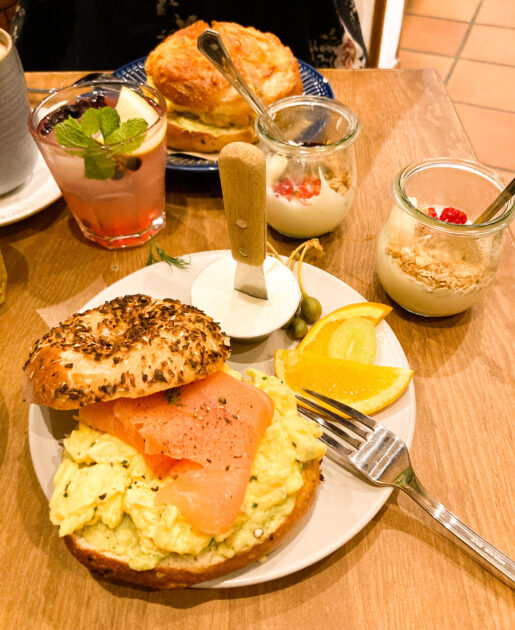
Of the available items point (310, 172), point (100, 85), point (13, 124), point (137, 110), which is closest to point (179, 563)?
point (310, 172)

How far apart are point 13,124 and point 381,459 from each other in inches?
75.0

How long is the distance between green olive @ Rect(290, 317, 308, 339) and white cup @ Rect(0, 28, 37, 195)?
140 cm

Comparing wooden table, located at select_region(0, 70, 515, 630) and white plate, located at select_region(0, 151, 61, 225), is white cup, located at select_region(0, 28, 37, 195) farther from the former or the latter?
wooden table, located at select_region(0, 70, 515, 630)

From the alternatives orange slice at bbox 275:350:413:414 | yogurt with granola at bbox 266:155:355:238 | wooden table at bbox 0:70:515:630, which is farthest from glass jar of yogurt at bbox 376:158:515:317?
orange slice at bbox 275:350:413:414

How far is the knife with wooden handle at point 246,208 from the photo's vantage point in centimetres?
139

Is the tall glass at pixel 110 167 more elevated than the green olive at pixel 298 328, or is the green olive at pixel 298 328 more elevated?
the tall glass at pixel 110 167

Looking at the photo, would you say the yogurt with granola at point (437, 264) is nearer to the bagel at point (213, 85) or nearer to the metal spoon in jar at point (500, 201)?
the metal spoon in jar at point (500, 201)

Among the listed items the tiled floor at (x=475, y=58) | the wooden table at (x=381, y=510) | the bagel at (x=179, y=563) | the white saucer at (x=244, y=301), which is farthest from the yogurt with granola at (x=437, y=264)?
the tiled floor at (x=475, y=58)

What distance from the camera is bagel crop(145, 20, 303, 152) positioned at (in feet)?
7.93

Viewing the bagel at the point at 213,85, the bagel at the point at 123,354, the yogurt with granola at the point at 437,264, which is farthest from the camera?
the bagel at the point at 213,85

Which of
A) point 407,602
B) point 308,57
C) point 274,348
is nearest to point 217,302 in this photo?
point 274,348

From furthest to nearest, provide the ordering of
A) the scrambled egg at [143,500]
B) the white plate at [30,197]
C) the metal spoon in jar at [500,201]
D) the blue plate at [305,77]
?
1. the blue plate at [305,77]
2. the white plate at [30,197]
3. the metal spoon in jar at [500,201]
4. the scrambled egg at [143,500]

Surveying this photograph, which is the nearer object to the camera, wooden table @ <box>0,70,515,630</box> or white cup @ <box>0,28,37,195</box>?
wooden table @ <box>0,70,515,630</box>

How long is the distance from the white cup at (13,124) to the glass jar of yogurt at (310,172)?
98 cm
